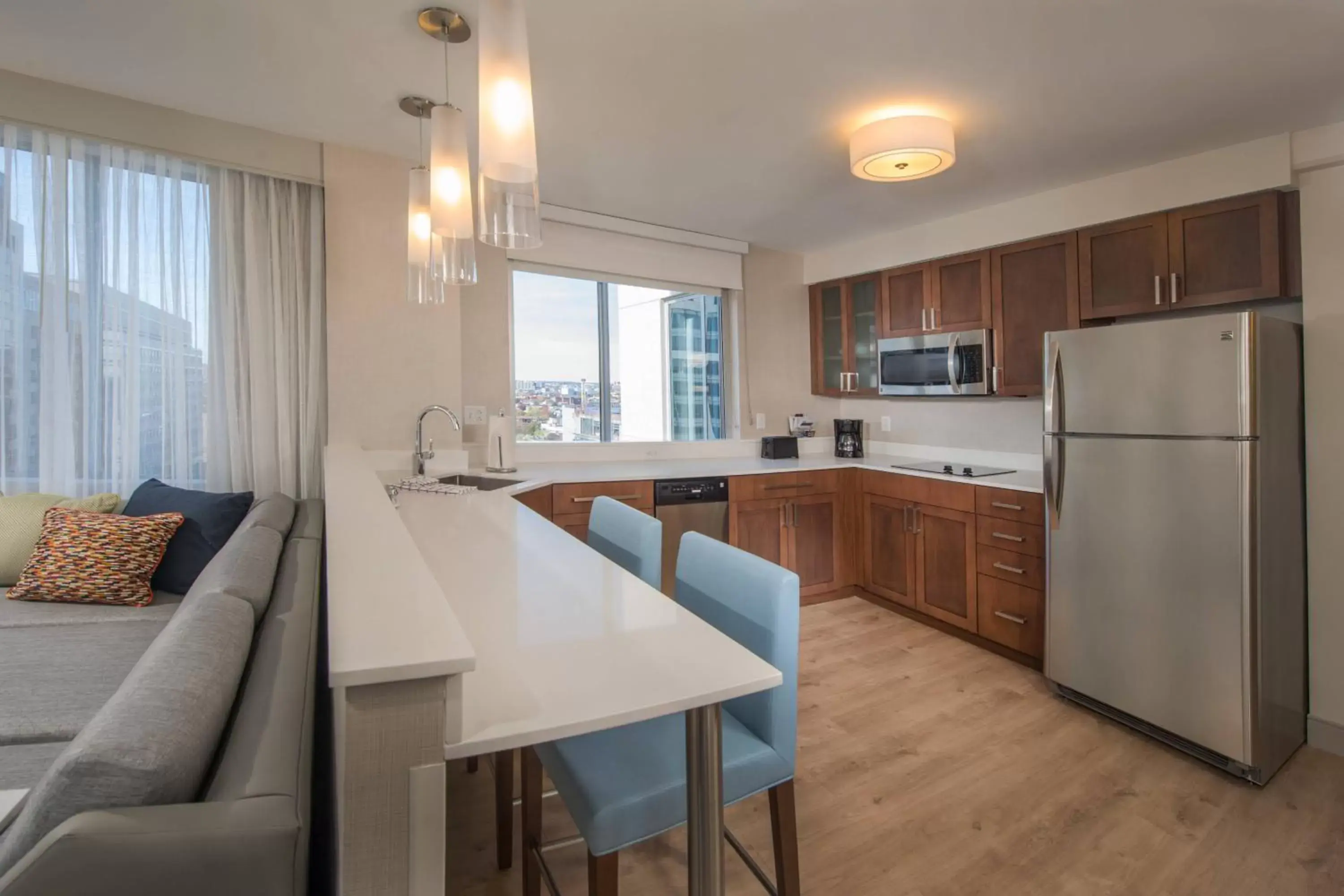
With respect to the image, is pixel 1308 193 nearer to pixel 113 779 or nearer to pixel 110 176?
pixel 113 779

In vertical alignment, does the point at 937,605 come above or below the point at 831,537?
below

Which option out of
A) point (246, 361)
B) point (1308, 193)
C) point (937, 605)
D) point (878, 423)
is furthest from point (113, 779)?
point (878, 423)

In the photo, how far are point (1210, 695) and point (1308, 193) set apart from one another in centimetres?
186

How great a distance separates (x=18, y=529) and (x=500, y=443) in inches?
68.3

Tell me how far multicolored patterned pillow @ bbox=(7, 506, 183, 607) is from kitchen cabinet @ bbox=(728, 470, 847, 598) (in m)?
2.48

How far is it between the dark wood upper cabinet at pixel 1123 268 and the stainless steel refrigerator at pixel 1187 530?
53 cm

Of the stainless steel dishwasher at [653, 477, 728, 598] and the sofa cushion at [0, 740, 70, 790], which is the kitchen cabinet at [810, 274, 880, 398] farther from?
the sofa cushion at [0, 740, 70, 790]

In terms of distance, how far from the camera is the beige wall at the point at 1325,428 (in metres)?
2.27

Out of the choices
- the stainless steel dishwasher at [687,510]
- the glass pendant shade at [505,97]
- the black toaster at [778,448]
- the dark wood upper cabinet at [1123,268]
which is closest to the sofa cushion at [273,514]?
the glass pendant shade at [505,97]

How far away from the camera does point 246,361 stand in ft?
8.89

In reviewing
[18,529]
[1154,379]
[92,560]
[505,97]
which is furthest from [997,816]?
[18,529]

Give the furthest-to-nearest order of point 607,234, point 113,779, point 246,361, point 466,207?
1. point 607,234
2. point 246,361
3. point 466,207
4. point 113,779

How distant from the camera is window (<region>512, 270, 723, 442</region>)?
3.72m

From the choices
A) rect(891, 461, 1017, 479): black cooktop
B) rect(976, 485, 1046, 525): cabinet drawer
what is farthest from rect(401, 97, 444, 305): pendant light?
rect(891, 461, 1017, 479): black cooktop
